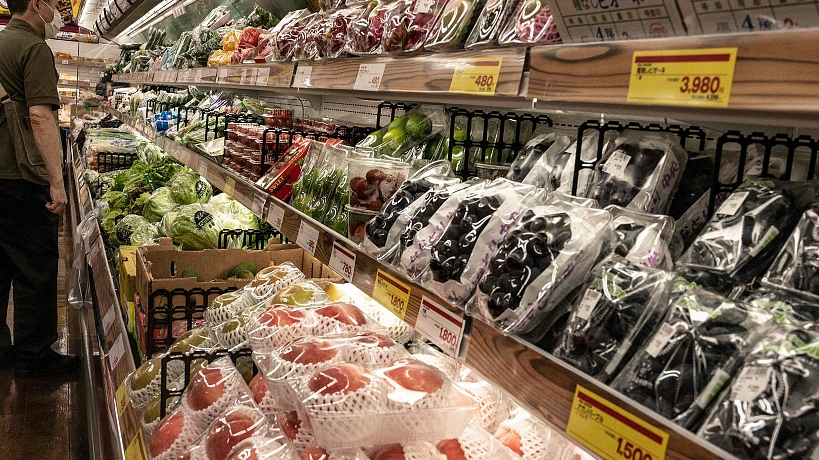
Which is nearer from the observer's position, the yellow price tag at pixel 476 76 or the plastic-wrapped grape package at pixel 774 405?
the plastic-wrapped grape package at pixel 774 405

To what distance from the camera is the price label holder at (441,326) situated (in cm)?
100

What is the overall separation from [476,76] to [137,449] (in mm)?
1275

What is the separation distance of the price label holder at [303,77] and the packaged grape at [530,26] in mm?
749

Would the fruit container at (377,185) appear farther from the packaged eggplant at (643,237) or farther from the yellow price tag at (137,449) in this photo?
the yellow price tag at (137,449)

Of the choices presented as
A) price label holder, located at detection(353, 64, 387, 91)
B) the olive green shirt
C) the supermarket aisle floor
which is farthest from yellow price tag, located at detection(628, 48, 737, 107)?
the olive green shirt

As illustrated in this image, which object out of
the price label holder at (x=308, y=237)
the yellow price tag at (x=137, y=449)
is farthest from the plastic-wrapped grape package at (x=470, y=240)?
the yellow price tag at (x=137, y=449)

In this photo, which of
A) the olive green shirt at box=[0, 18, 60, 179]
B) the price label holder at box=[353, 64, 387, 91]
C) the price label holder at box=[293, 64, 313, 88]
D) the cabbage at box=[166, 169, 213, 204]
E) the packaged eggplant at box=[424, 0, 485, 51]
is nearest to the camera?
the packaged eggplant at box=[424, 0, 485, 51]

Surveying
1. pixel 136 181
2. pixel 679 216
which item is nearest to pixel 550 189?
pixel 679 216

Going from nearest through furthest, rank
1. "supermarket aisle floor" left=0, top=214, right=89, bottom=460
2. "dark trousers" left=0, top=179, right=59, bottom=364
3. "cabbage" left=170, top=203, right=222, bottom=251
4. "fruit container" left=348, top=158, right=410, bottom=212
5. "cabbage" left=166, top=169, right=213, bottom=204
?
"fruit container" left=348, top=158, right=410, bottom=212 → "supermarket aisle floor" left=0, top=214, right=89, bottom=460 → "cabbage" left=170, top=203, right=222, bottom=251 → "dark trousers" left=0, top=179, right=59, bottom=364 → "cabbage" left=166, top=169, right=213, bottom=204

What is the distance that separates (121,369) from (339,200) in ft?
3.61

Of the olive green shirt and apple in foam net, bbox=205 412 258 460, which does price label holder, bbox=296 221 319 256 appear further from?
the olive green shirt

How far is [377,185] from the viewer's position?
1.52 meters

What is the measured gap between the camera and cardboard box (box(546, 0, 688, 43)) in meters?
0.79

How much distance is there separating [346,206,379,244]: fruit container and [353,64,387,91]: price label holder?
25 cm
